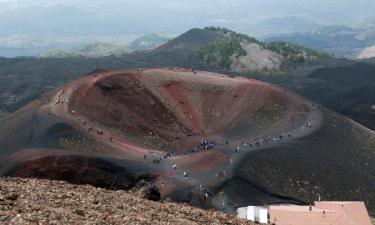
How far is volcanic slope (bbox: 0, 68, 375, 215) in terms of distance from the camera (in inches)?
1825

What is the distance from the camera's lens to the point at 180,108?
66250mm

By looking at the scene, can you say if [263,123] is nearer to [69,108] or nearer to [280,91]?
[280,91]

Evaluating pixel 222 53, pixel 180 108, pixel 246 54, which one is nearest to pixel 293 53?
pixel 246 54

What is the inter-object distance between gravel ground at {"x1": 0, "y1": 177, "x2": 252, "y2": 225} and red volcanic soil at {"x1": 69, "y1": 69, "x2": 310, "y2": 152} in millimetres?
33352

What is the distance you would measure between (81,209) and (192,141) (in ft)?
134

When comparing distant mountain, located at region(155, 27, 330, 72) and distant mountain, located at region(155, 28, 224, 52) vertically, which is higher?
distant mountain, located at region(155, 28, 224, 52)

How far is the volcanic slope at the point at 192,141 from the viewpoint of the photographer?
152 ft

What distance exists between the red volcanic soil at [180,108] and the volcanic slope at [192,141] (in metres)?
0.11

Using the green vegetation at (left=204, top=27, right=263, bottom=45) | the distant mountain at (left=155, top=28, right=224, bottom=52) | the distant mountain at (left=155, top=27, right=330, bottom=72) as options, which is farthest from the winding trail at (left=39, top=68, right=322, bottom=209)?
the distant mountain at (left=155, top=28, right=224, bottom=52)

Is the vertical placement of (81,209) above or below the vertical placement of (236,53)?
below

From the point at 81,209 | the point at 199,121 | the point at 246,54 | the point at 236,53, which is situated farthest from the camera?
the point at 246,54

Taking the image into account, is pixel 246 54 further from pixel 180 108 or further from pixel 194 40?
pixel 180 108

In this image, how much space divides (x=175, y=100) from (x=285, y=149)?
17.4 metres

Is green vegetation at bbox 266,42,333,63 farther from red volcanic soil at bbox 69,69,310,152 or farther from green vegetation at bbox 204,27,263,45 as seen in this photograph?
red volcanic soil at bbox 69,69,310,152
